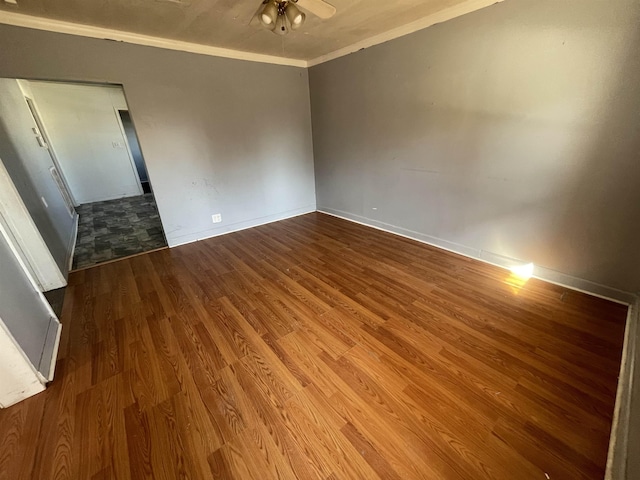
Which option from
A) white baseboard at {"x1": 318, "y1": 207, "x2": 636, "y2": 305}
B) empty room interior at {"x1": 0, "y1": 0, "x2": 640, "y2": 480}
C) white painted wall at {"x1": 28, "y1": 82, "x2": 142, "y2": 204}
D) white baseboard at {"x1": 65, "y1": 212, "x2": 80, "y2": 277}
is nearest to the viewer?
empty room interior at {"x1": 0, "y1": 0, "x2": 640, "y2": 480}

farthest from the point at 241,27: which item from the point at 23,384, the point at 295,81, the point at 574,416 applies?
the point at 574,416

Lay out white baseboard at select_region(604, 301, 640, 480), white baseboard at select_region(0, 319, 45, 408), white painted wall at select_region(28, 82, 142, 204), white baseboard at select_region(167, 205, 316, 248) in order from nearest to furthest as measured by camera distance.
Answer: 1. white baseboard at select_region(604, 301, 640, 480)
2. white baseboard at select_region(0, 319, 45, 408)
3. white baseboard at select_region(167, 205, 316, 248)
4. white painted wall at select_region(28, 82, 142, 204)

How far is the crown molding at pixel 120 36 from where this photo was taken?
6.90 ft

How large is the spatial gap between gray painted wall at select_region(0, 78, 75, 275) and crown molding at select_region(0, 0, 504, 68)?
1.12m

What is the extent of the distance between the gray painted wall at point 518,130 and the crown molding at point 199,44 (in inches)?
3.0

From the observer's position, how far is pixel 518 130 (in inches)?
83.0

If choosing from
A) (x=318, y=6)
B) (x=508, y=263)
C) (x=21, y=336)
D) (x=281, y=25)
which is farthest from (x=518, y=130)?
(x=21, y=336)

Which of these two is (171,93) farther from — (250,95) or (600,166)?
(600,166)

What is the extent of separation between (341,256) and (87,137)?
→ 6574 mm

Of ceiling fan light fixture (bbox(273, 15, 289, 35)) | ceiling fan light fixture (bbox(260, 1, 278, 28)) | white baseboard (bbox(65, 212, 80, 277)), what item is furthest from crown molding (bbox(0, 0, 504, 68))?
white baseboard (bbox(65, 212, 80, 277))

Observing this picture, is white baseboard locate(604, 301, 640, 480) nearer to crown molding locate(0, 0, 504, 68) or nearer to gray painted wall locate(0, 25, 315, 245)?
crown molding locate(0, 0, 504, 68)

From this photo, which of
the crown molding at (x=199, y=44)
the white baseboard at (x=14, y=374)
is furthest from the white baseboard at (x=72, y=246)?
the crown molding at (x=199, y=44)

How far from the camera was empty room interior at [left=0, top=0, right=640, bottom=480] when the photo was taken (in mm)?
1158

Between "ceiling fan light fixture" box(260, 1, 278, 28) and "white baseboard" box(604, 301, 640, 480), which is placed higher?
"ceiling fan light fixture" box(260, 1, 278, 28)
